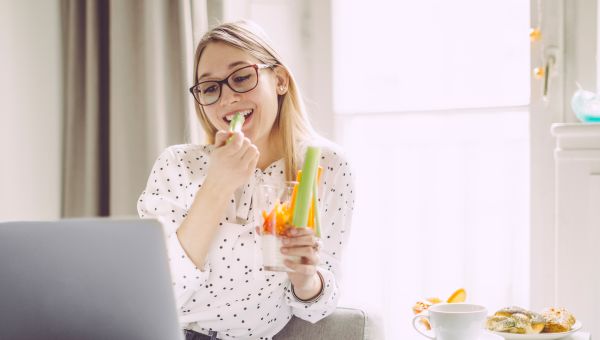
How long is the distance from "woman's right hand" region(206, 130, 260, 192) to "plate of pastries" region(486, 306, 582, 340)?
65cm

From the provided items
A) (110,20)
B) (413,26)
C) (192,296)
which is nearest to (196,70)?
(192,296)

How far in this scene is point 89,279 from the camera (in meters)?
0.84

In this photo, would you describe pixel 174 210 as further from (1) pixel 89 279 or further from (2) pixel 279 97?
(1) pixel 89 279

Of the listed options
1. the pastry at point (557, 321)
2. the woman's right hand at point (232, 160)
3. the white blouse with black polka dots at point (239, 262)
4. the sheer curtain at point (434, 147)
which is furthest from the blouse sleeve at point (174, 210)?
the sheer curtain at point (434, 147)

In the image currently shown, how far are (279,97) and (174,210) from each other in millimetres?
406

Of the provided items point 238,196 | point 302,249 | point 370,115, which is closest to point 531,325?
point 302,249

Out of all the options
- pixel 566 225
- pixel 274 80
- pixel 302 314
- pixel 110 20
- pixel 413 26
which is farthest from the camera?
pixel 413 26

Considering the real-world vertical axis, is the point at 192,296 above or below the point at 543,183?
below

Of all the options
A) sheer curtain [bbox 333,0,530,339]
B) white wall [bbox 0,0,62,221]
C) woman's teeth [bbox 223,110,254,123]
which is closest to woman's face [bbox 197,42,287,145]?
woman's teeth [bbox 223,110,254,123]

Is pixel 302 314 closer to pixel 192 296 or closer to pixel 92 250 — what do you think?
pixel 192 296

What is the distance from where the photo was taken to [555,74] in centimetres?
231

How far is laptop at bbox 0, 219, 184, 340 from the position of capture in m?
0.83

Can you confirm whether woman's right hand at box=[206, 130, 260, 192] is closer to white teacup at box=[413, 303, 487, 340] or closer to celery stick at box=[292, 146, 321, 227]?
celery stick at box=[292, 146, 321, 227]

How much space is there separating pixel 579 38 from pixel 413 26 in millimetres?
599
